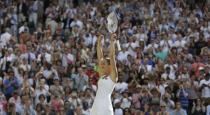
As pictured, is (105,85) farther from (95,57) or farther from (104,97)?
(95,57)

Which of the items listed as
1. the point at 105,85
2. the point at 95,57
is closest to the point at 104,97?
the point at 105,85

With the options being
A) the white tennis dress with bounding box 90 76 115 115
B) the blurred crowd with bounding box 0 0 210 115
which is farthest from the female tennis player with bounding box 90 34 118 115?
the blurred crowd with bounding box 0 0 210 115

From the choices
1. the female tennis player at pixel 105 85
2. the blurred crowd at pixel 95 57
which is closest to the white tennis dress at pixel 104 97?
the female tennis player at pixel 105 85

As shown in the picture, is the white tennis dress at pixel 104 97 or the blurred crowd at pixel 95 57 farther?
the blurred crowd at pixel 95 57

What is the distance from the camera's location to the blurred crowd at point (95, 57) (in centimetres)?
2066

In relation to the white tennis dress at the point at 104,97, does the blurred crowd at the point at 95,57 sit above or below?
above

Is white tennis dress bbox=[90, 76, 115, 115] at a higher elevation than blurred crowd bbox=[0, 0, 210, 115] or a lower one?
lower

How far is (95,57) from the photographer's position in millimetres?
23922

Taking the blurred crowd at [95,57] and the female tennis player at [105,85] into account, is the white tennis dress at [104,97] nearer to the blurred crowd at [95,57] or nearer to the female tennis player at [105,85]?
the female tennis player at [105,85]

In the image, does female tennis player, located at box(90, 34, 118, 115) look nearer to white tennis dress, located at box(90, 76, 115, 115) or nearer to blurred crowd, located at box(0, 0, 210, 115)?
white tennis dress, located at box(90, 76, 115, 115)

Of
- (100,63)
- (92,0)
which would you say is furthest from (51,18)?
(100,63)

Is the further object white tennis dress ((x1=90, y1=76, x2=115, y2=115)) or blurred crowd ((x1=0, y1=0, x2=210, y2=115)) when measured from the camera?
blurred crowd ((x1=0, y1=0, x2=210, y2=115))

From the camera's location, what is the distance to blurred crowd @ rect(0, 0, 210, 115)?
67.8 ft

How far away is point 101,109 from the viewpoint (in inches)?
486
